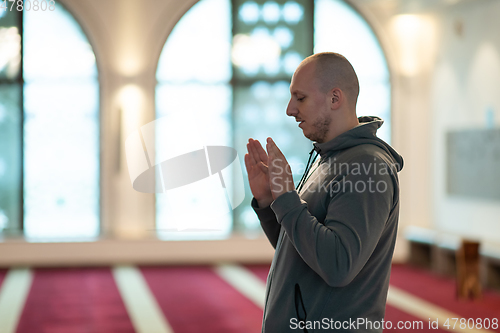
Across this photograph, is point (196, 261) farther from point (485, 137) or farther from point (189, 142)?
point (485, 137)

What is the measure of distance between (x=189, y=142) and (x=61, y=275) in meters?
2.62

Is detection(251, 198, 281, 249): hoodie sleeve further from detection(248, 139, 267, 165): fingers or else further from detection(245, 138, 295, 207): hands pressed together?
detection(248, 139, 267, 165): fingers

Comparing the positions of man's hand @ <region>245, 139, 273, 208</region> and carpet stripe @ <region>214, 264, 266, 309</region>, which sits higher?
man's hand @ <region>245, 139, 273, 208</region>

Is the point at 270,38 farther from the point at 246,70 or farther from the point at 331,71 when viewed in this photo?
the point at 331,71

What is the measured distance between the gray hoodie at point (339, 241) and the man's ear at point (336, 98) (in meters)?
0.08

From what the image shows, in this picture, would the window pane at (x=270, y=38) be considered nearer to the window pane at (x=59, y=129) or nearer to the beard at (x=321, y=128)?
the window pane at (x=59, y=129)

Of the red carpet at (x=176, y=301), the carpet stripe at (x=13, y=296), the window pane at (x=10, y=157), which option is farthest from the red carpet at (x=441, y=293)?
the window pane at (x=10, y=157)

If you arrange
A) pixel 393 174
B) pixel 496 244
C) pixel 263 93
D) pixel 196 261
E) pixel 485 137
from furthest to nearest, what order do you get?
pixel 263 93 → pixel 196 261 → pixel 485 137 → pixel 496 244 → pixel 393 174

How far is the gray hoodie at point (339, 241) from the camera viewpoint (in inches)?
47.3

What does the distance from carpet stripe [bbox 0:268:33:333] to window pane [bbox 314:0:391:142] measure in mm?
5172

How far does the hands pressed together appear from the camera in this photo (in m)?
1.32

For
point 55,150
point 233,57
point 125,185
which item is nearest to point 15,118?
point 55,150

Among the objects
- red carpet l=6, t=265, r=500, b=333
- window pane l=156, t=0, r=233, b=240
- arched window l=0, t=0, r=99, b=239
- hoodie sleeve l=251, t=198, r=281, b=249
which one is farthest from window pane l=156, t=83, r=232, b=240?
hoodie sleeve l=251, t=198, r=281, b=249

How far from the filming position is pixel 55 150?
25.7 ft
